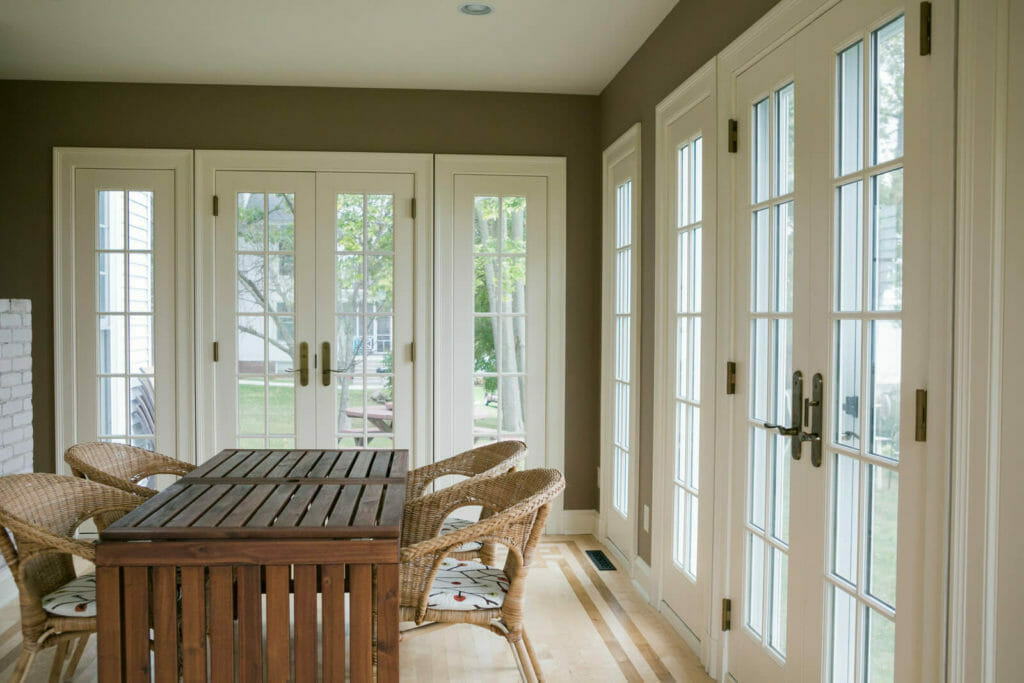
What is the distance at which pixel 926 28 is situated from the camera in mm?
1892

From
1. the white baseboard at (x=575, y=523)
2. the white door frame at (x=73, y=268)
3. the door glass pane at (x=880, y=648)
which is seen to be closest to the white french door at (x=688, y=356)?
the door glass pane at (x=880, y=648)

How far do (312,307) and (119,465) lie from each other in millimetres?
1749

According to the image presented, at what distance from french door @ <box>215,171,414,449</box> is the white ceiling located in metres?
0.65

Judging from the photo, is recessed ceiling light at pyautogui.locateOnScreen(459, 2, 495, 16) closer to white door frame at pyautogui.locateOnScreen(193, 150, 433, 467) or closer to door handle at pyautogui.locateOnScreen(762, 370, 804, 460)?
white door frame at pyautogui.locateOnScreen(193, 150, 433, 467)

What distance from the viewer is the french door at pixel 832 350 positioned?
1.97m

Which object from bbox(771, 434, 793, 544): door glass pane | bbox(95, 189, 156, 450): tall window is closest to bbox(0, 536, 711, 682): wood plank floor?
bbox(771, 434, 793, 544): door glass pane

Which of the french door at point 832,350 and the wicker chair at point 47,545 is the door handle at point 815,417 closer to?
the french door at point 832,350

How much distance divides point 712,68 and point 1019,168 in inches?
69.4

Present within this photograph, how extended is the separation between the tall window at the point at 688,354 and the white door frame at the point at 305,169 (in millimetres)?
1859

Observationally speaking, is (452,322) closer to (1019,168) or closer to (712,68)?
(712,68)

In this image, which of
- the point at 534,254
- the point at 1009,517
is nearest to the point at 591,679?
the point at 1009,517

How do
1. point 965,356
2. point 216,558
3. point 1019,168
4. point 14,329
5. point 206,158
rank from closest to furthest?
point 1019,168 → point 965,356 → point 216,558 → point 14,329 → point 206,158

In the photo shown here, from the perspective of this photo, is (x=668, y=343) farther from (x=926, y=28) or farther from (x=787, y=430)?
(x=926, y=28)

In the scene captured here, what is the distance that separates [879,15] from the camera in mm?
2090
